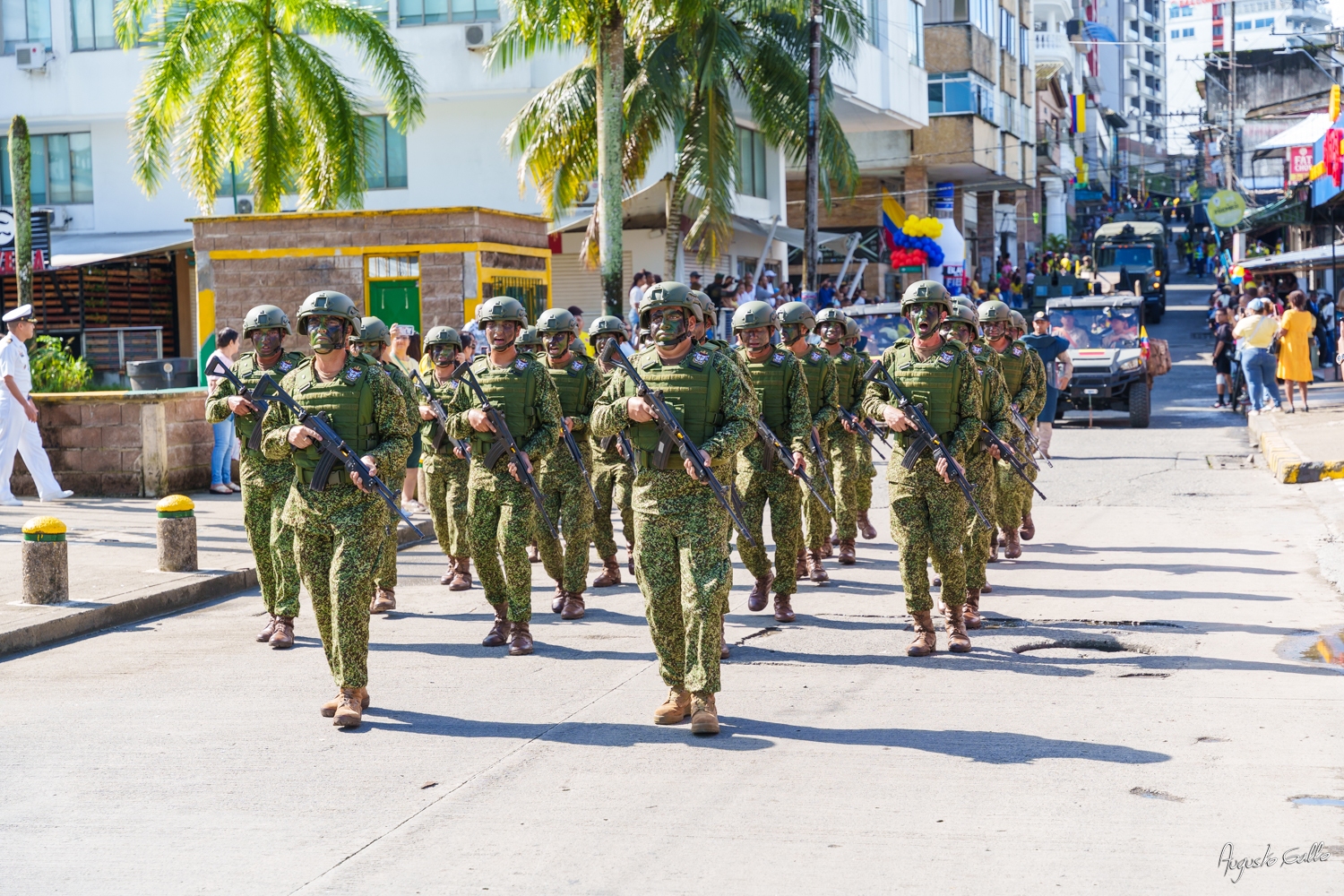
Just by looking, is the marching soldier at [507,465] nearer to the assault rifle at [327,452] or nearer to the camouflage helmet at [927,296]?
the assault rifle at [327,452]

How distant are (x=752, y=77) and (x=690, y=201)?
2385mm

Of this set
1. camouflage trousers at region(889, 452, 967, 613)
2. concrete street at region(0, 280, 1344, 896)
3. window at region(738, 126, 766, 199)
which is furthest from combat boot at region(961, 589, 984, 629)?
window at region(738, 126, 766, 199)

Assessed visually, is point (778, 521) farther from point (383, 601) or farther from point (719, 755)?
point (719, 755)

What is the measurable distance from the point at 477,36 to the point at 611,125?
10730 millimetres

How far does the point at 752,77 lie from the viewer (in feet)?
86.0

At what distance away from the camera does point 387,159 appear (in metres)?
31.2

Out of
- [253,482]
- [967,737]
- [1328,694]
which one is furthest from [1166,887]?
[253,482]

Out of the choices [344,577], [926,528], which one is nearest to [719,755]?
[344,577]

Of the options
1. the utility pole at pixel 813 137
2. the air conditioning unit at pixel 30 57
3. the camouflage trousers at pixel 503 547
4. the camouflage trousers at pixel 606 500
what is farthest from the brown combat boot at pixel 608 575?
the air conditioning unit at pixel 30 57

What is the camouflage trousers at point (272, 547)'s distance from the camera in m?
8.30

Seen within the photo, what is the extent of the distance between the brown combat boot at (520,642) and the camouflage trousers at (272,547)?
1.26 m

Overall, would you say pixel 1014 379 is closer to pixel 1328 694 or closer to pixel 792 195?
pixel 1328 694

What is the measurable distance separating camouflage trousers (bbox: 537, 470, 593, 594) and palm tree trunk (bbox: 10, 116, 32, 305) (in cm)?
1104

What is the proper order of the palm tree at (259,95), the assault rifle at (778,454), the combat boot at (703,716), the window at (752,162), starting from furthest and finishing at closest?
the window at (752,162), the palm tree at (259,95), the assault rifle at (778,454), the combat boot at (703,716)
